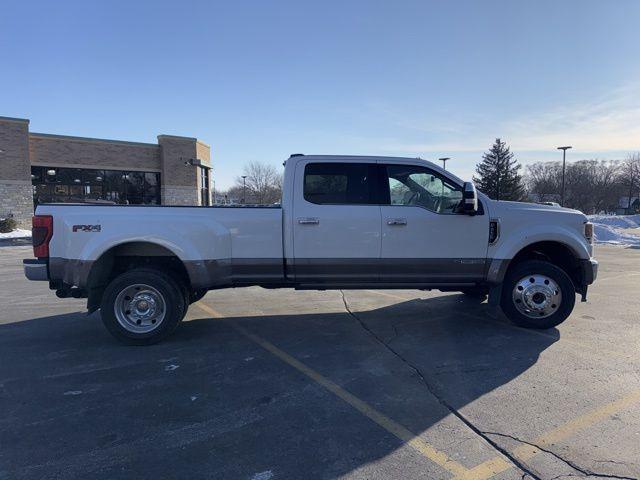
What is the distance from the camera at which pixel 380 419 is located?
A: 3.48 meters

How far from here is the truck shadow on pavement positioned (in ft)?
9.70

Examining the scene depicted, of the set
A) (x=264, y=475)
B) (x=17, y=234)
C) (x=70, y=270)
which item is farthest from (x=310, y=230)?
(x=17, y=234)

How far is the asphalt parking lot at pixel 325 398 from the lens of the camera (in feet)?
9.63

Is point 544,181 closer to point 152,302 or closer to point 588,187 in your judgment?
point 588,187

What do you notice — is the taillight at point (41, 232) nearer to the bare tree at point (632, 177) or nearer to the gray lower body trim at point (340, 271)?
the gray lower body trim at point (340, 271)

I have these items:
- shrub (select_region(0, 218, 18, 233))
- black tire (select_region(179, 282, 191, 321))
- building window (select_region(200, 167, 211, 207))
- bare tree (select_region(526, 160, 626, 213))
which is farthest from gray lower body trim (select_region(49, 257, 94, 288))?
bare tree (select_region(526, 160, 626, 213))

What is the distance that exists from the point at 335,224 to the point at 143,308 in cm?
244

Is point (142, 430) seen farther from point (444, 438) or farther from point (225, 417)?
point (444, 438)

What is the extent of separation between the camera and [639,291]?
8.48 m

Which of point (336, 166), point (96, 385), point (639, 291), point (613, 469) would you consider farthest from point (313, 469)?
point (639, 291)

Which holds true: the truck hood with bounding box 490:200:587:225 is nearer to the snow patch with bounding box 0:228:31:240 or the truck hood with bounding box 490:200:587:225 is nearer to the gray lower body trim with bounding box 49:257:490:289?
the gray lower body trim with bounding box 49:257:490:289

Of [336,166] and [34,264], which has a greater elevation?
[336,166]

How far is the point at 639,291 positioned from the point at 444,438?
7284 mm

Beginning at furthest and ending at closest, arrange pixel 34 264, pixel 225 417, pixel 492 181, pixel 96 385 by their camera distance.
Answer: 1. pixel 492 181
2. pixel 34 264
3. pixel 96 385
4. pixel 225 417
